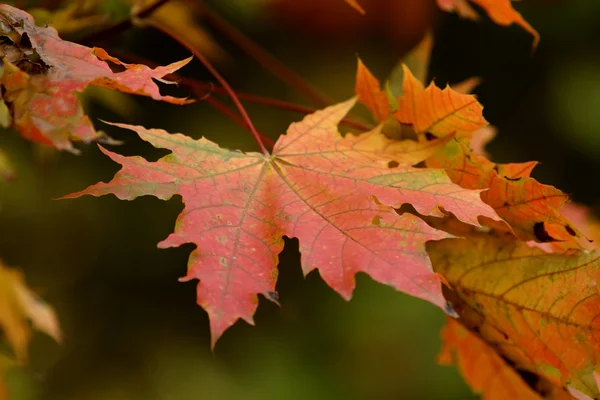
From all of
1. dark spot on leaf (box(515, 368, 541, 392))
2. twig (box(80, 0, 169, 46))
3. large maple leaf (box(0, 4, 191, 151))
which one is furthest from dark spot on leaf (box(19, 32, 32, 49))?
dark spot on leaf (box(515, 368, 541, 392))

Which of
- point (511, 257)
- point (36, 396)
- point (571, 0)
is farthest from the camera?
point (571, 0)


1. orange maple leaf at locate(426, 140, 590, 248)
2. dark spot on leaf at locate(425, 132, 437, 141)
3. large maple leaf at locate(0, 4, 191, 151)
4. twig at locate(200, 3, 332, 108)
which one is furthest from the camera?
twig at locate(200, 3, 332, 108)

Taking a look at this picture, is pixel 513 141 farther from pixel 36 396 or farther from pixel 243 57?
pixel 36 396

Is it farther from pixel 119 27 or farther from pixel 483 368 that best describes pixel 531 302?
pixel 119 27

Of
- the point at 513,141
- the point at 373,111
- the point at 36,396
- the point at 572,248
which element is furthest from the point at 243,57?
the point at 572,248

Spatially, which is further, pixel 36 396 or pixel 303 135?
pixel 36 396

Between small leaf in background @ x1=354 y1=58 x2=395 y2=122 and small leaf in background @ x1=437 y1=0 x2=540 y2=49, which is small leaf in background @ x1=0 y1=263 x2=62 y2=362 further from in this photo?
small leaf in background @ x1=437 y1=0 x2=540 y2=49

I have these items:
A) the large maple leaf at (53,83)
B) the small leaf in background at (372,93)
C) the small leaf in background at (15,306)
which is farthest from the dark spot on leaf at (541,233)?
the small leaf in background at (15,306)
